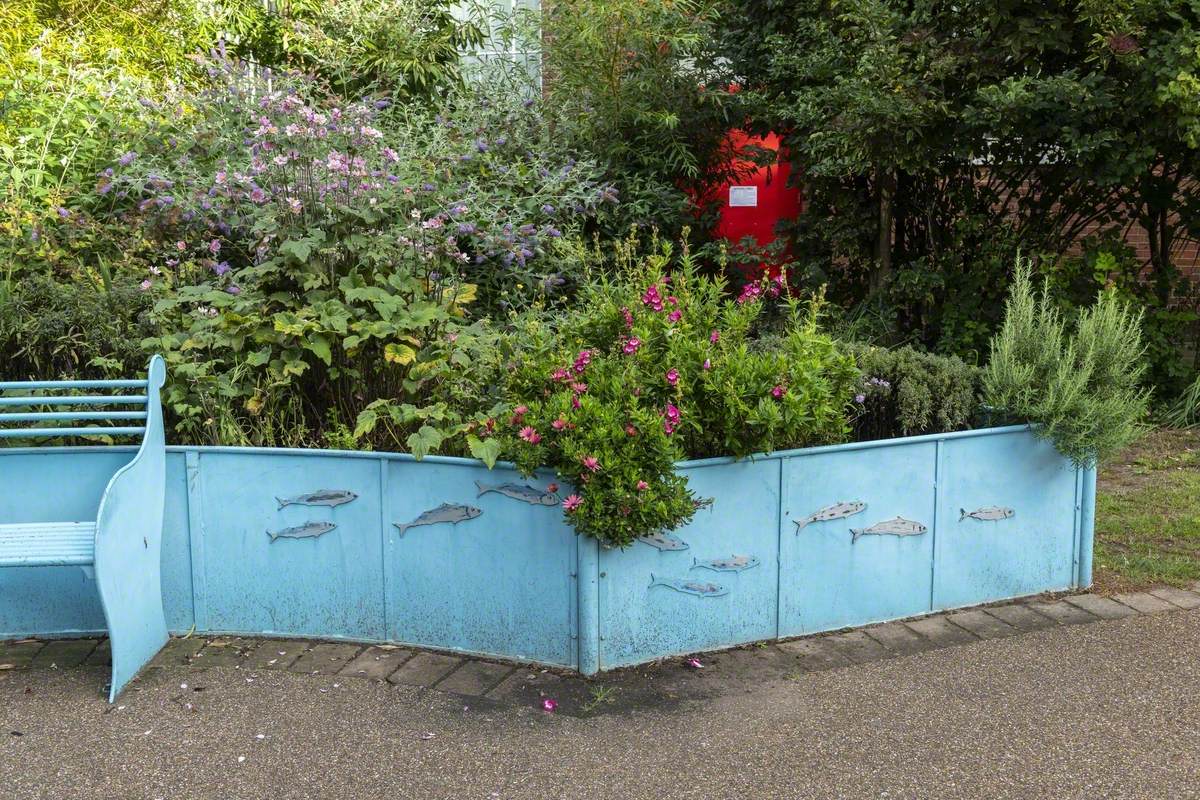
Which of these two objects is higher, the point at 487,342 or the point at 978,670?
the point at 487,342

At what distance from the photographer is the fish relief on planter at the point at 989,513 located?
4.59 m

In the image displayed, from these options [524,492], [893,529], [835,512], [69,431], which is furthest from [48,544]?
[893,529]

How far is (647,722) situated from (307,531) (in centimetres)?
150

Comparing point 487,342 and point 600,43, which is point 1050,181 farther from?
point 487,342

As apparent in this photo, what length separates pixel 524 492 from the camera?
157 inches

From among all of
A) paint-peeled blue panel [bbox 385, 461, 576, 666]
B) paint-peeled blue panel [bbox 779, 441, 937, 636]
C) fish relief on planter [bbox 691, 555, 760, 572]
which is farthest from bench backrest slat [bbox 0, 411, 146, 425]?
paint-peeled blue panel [bbox 779, 441, 937, 636]

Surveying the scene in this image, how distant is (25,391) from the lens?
4.73 meters

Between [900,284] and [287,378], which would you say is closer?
[287,378]

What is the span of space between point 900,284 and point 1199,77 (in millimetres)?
2212

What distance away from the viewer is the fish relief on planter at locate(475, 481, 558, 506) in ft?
13.0

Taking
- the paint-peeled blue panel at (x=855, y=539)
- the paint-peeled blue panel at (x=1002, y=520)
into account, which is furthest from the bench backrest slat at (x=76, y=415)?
the paint-peeled blue panel at (x=1002, y=520)

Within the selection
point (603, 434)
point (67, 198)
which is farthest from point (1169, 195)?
point (67, 198)

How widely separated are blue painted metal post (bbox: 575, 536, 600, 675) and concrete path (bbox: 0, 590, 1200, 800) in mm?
→ 104

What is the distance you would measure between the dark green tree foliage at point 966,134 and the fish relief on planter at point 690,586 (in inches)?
143
